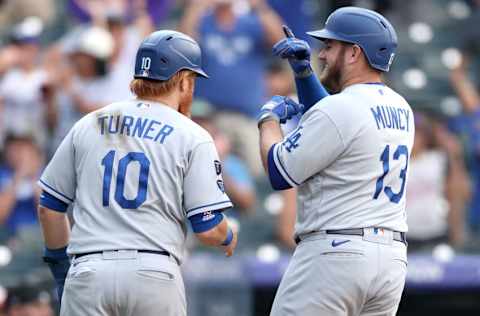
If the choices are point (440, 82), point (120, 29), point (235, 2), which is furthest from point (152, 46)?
point (440, 82)

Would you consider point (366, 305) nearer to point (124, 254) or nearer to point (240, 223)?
point (124, 254)

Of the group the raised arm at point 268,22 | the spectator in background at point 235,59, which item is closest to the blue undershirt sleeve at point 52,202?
the spectator in background at point 235,59

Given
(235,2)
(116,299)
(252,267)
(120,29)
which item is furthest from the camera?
(235,2)

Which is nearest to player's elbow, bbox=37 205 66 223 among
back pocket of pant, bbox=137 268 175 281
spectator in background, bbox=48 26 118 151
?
back pocket of pant, bbox=137 268 175 281

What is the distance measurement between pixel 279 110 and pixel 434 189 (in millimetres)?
4265

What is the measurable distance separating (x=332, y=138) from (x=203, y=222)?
62cm

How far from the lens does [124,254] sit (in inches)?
189

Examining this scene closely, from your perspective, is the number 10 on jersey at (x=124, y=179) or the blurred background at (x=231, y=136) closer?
the number 10 on jersey at (x=124, y=179)

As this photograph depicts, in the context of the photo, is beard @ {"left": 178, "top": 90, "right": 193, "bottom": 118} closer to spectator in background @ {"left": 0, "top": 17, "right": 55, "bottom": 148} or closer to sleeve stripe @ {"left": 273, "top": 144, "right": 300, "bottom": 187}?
sleeve stripe @ {"left": 273, "top": 144, "right": 300, "bottom": 187}

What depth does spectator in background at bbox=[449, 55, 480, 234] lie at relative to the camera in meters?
9.60

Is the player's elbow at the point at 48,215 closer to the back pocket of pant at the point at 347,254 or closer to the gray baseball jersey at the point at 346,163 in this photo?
the gray baseball jersey at the point at 346,163

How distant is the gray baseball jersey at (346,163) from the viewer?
4953 mm

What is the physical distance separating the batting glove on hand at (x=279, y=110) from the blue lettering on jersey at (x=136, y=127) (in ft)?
1.51

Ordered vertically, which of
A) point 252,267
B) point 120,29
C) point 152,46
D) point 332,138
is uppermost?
point 120,29
